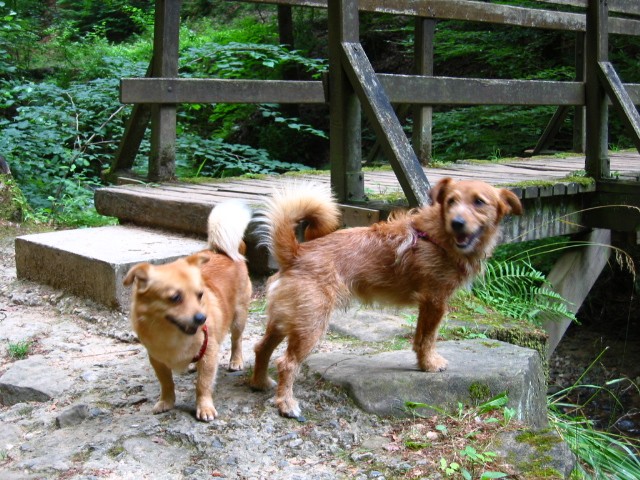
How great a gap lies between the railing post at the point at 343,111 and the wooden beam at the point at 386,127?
4.8 inches

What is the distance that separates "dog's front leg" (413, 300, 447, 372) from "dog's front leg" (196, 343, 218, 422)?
3.59ft

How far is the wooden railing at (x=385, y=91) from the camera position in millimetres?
5188

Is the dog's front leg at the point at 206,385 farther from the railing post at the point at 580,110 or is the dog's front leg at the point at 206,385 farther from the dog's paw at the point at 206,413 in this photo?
the railing post at the point at 580,110

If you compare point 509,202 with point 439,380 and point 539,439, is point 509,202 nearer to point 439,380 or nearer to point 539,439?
point 439,380

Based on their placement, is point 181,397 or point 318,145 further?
point 318,145

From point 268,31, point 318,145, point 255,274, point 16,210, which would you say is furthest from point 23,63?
point 255,274

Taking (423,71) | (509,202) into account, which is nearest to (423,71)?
(423,71)

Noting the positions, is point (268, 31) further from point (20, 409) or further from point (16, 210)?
point (20, 409)

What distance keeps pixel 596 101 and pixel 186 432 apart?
5029mm

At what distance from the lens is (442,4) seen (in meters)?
7.55

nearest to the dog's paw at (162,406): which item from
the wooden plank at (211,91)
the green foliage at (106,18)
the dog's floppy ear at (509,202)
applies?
the dog's floppy ear at (509,202)

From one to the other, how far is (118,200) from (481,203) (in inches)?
154

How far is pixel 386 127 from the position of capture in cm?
510

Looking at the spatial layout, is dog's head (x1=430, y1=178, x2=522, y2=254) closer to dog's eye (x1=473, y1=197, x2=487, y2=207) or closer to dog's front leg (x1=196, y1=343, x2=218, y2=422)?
dog's eye (x1=473, y1=197, x2=487, y2=207)
